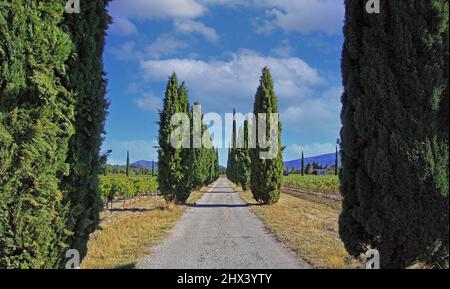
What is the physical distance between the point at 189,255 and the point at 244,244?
6.18 feet

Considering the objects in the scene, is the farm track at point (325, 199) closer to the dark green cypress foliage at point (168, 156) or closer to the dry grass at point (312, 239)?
the dry grass at point (312, 239)

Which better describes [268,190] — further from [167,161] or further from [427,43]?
[427,43]

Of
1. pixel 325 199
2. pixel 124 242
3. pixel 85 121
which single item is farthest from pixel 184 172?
pixel 85 121

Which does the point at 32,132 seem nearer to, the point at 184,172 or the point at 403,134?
the point at 403,134

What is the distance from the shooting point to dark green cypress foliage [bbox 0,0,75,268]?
15.9 ft

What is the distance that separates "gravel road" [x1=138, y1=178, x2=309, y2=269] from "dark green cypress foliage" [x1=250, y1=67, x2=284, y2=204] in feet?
27.1

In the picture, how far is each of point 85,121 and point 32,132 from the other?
85 cm

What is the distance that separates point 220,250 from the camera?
29.0 ft

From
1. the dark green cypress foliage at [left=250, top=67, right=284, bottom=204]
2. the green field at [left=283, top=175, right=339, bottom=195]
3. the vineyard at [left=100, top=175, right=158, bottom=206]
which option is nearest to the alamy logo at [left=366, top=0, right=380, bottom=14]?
the vineyard at [left=100, top=175, right=158, bottom=206]

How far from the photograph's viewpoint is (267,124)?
893 inches

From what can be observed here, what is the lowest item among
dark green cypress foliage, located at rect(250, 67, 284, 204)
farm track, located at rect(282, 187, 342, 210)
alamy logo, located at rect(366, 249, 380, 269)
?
farm track, located at rect(282, 187, 342, 210)

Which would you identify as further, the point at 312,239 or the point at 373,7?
the point at 312,239

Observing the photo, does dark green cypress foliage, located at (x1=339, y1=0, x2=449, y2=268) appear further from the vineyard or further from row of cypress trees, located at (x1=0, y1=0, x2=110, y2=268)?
the vineyard

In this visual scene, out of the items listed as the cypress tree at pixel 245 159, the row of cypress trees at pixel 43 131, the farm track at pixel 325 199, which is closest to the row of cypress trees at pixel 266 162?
the farm track at pixel 325 199
